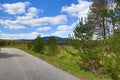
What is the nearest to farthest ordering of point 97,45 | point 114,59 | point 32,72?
point 114,59 < point 32,72 < point 97,45

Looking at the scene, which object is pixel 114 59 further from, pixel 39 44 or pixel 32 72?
pixel 39 44

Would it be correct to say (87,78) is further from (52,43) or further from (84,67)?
(52,43)

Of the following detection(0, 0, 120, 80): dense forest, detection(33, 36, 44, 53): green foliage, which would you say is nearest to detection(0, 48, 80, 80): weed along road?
detection(0, 0, 120, 80): dense forest

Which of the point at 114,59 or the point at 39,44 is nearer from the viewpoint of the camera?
the point at 114,59

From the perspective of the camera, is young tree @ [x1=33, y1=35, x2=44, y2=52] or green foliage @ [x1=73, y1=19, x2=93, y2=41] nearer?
green foliage @ [x1=73, y1=19, x2=93, y2=41]

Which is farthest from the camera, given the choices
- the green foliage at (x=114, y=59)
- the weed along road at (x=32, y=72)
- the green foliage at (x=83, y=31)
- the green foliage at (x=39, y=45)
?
the green foliage at (x=39, y=45)

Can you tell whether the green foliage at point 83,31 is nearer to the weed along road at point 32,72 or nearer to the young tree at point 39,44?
the weed along road at point 32,72

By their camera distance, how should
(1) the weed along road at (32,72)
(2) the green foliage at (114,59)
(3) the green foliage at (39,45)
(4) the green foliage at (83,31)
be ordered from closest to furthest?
1. (2) the green foliage at (114,59)
2. (1) the weed along road at (32,72)
3. (4) the green foliage at (83,31)
4. (3) the green foliage at (39,45)

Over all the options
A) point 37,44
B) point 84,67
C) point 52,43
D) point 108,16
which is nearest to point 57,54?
point 52,43

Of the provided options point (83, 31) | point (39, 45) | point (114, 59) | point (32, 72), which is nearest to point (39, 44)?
point (39, 45)

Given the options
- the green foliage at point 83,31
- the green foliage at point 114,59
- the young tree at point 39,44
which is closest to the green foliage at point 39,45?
the young tree at point 39,44

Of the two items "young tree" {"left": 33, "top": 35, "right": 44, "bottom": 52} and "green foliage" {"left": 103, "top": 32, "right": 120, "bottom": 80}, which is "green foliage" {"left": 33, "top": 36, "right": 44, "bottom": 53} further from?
"green foliage" {"left": 103, "top": 32, "right": 120, "bottom": 80}

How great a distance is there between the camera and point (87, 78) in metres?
16.3

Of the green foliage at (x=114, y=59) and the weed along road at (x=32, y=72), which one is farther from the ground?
the green foliage at (x=114, y=59)
